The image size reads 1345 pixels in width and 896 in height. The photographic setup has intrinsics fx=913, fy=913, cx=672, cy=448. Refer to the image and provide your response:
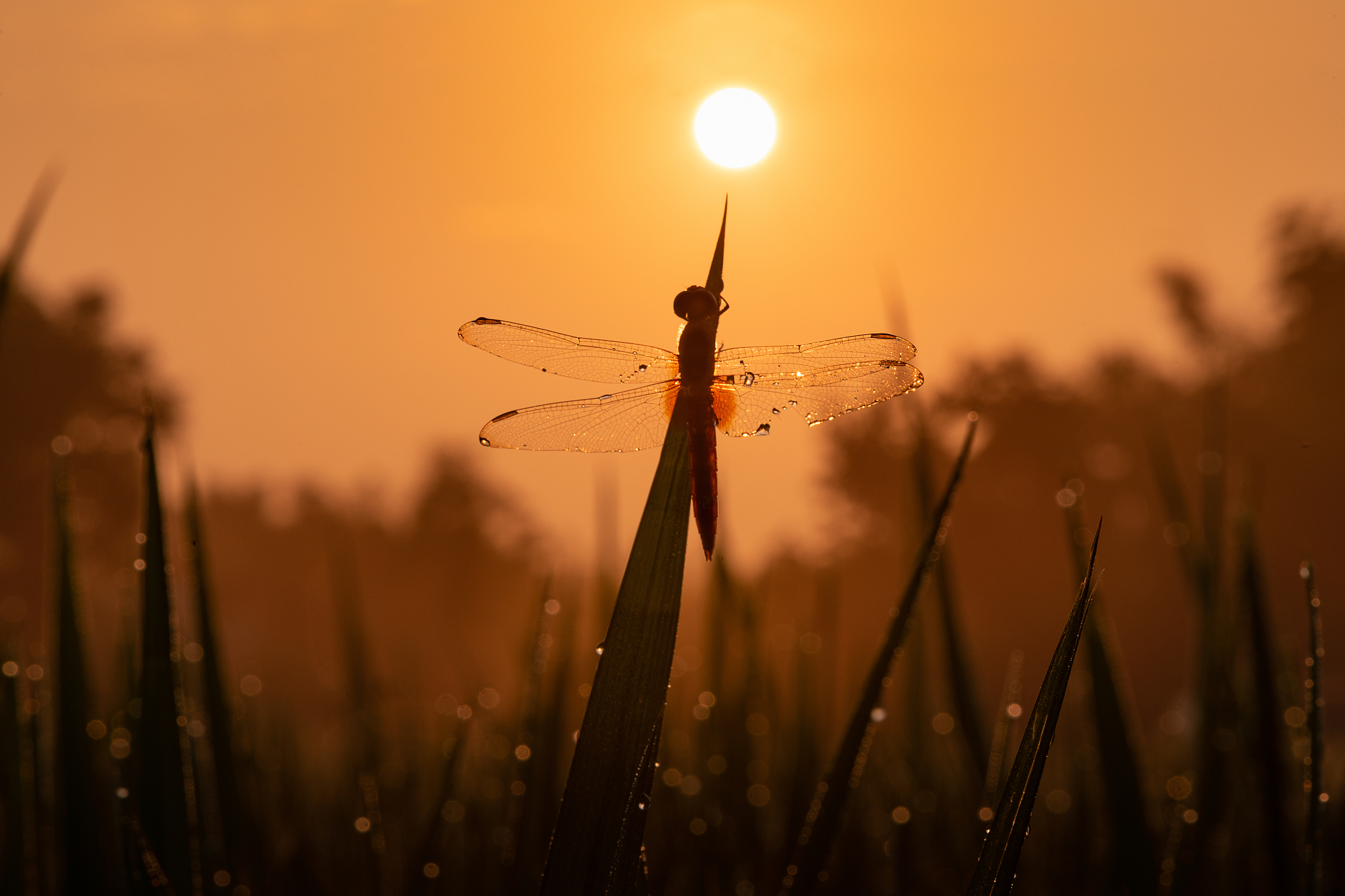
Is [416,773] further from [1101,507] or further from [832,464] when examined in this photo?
[1101,507]

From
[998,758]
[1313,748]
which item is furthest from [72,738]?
[1313,748]

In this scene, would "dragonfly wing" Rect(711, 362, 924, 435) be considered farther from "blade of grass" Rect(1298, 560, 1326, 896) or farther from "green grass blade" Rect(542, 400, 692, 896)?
"green grass blade" Rect(542, 400, 692, 896)

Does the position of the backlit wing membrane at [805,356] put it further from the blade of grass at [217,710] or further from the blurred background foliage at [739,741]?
the blade of grass at [217,710]

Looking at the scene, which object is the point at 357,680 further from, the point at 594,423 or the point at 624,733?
the point at 624,733

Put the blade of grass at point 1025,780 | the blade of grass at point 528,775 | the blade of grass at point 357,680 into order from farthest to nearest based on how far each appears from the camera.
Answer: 1. the blade of grass at point 357,680
2. the blade of grass at point 528,775
3. the blade of grass at point 1025,780

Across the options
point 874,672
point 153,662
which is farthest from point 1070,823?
point 153,662

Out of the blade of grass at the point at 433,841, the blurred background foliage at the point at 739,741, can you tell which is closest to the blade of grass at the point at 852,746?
the blurred background foliage at the point at 739,741

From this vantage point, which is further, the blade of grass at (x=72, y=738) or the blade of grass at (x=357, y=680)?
the blade of grass at (x=357, y=680)

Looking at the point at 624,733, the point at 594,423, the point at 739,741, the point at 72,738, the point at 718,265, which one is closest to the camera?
the point at 624,733
